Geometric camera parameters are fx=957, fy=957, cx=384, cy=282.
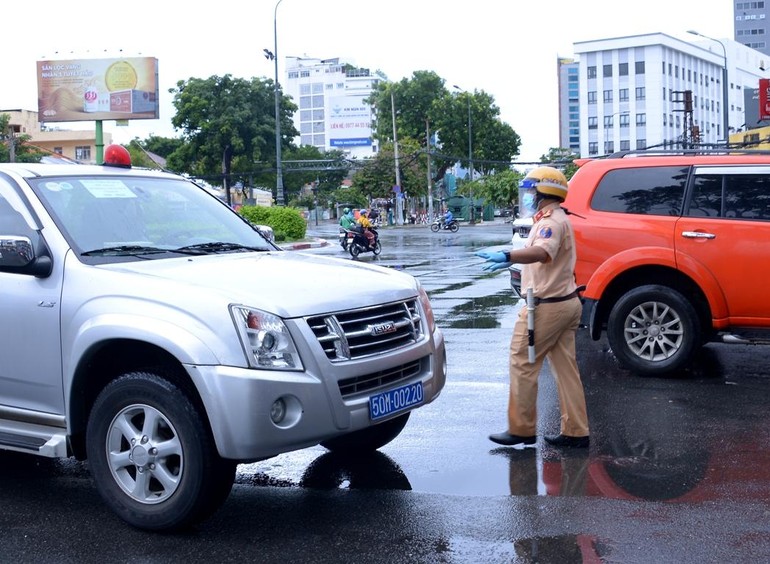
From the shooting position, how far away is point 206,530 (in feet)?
15.0

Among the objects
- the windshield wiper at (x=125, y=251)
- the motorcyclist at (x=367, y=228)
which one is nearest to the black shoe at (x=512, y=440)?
the windshield wiper at (x=125, y=251)

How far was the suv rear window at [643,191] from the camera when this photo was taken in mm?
8219

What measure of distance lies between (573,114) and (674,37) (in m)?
38.8

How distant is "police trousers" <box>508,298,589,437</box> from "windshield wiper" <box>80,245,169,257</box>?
2.19 metres

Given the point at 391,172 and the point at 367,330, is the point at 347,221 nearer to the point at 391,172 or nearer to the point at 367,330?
the point at 367,330

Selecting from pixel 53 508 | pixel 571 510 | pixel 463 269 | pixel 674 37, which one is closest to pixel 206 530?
pixel 53 508

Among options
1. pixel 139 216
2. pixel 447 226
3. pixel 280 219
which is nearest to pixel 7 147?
pixel 280 219

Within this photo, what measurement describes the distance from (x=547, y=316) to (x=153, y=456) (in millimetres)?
2493

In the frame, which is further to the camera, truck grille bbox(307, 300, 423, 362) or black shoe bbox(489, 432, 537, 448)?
black shoe bbox(489, 432, 537, 448)

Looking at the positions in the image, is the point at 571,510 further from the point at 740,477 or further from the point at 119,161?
the point at 119,161

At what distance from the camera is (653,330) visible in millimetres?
8109

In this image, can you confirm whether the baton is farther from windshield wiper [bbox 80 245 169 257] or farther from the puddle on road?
the puddle on road

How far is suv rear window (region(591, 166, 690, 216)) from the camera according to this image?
27.0 ft

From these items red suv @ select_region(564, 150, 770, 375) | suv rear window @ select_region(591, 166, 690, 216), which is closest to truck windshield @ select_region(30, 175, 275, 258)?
red suv @ select_region(564, 150, 770, 375)
